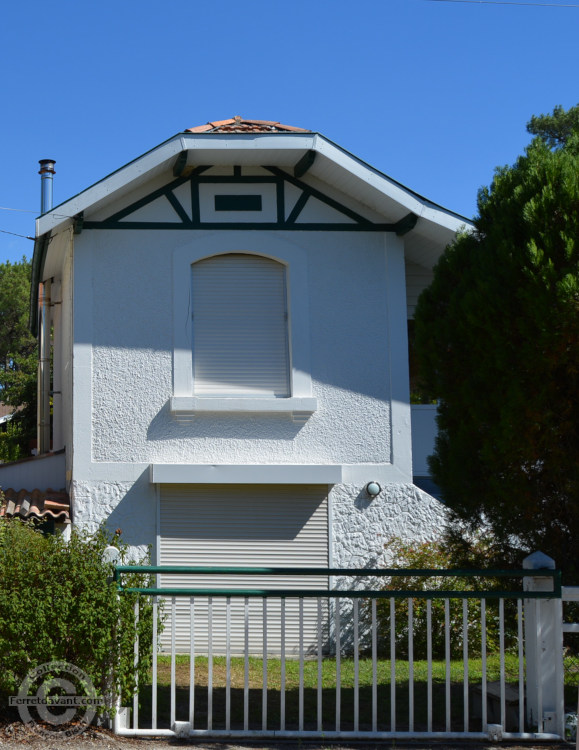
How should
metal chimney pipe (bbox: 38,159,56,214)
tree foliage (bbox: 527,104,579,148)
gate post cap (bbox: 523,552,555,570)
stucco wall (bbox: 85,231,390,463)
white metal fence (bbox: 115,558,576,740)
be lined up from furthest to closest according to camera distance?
1. tree foliage (bbox: 527,104,579,148)
2. metal chimney pipe (bbox: 38,159,56,214)
3. stucco wall (bbox: 85,231,390,463)
4. gate post cap (bbox: 523,552,555,570)
5. white metal fence (bbox: 115,558,576,740)

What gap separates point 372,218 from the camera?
1169cm

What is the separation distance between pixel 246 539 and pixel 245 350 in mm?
2377

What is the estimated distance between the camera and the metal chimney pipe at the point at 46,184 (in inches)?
558

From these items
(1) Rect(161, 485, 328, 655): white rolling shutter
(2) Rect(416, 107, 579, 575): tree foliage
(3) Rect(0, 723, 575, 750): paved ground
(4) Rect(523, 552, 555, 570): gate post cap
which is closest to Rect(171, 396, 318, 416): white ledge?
(1) Rect(161, 485, 328, 655): white rolling shutter

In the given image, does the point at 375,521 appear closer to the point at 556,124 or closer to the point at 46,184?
the point at 46,184

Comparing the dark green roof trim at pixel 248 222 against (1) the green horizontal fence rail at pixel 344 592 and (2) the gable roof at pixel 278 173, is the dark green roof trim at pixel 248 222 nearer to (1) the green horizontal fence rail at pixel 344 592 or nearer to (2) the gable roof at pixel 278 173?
(2) the gable roof at pixel 278 173

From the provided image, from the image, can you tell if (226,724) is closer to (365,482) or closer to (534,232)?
(534,232)

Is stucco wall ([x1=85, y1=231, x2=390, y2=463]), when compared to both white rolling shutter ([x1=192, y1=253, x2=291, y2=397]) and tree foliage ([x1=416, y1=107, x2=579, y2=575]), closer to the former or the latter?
white rolling shutter ([x1=192, y1=253, x2=291, y2=397])

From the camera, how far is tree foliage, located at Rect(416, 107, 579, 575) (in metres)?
6.56

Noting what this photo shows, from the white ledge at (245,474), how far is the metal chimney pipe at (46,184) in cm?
555

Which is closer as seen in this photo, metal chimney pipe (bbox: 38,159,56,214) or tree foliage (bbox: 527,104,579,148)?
metal chimney pipe (bbox: 38,159,56,214)

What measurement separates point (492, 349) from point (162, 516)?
561 centimetres

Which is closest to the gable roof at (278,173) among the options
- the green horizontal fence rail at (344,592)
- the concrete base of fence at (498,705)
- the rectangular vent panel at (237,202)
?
the rectangular vent panel at (237,202)

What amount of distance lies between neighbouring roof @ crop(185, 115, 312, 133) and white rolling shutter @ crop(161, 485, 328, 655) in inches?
178
